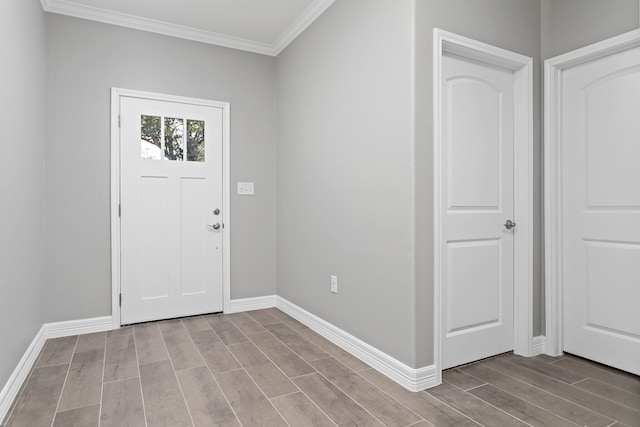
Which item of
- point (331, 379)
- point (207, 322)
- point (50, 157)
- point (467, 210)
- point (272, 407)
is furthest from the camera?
point (207, 322)

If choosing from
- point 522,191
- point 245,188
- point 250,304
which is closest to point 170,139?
point 245,188

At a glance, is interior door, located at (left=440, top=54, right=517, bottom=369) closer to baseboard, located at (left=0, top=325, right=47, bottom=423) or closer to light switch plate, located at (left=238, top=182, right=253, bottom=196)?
light switch plate, located at (left=238, top=182, right=253, bottom=196)

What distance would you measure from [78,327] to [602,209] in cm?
391

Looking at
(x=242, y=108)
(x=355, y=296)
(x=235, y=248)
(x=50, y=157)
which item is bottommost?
(x=355, y=296)

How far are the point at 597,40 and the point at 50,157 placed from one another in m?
3.95

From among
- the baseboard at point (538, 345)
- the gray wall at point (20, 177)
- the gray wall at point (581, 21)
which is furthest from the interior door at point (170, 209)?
the gray wall at point (581, 21)

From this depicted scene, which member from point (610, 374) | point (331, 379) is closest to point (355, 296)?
point (331, 379)

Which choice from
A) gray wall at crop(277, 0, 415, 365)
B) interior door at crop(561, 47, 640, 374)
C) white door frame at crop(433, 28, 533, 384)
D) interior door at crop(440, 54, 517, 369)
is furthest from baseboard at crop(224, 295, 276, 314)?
interior door at crop(561, 47, 640, 374)

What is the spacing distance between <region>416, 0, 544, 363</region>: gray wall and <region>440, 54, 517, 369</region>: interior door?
0.17 m

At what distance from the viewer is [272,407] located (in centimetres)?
193

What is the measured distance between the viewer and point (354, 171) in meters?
2.63

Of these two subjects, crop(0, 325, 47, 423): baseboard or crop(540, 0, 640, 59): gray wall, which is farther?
crop(540, 0, 640, 59): gray wall

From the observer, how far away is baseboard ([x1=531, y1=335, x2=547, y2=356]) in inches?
101

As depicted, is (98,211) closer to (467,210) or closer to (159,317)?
(159,317)
